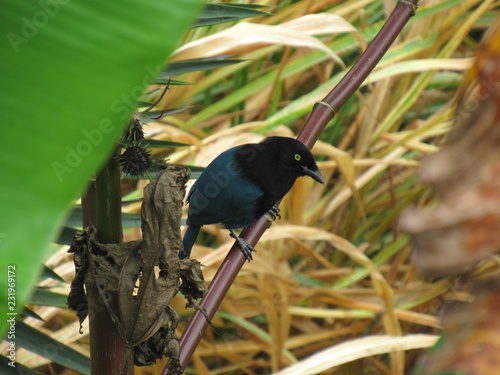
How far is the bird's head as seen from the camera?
57.5 inches

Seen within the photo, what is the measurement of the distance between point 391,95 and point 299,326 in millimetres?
962

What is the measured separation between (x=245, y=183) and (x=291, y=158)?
0.45 ft

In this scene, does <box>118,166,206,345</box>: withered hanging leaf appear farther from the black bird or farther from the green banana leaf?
the black bird

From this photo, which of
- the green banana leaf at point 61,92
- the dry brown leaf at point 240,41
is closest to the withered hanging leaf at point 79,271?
the green banana leaf at point 61,92

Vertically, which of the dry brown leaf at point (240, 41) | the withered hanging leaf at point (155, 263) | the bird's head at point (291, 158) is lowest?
the withered hanging leaf at point (155, 263)

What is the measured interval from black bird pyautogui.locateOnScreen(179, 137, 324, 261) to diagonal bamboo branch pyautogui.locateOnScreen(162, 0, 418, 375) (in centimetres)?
43

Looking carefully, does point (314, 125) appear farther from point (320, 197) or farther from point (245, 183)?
point (320, 197)

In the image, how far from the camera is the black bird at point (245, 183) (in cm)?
152

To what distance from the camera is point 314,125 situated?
1.01 metres

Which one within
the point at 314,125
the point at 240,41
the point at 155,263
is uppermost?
the point at 240,41

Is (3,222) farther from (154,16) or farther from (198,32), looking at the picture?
(198,32)

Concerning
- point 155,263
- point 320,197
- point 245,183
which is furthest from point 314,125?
point 320,197

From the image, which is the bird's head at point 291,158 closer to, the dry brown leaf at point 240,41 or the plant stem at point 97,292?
the dry brown leaf at point 240,41

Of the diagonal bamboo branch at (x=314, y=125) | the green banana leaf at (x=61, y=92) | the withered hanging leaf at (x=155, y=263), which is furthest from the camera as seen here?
the diagonal bamboo branch at (x=314, y=125)
